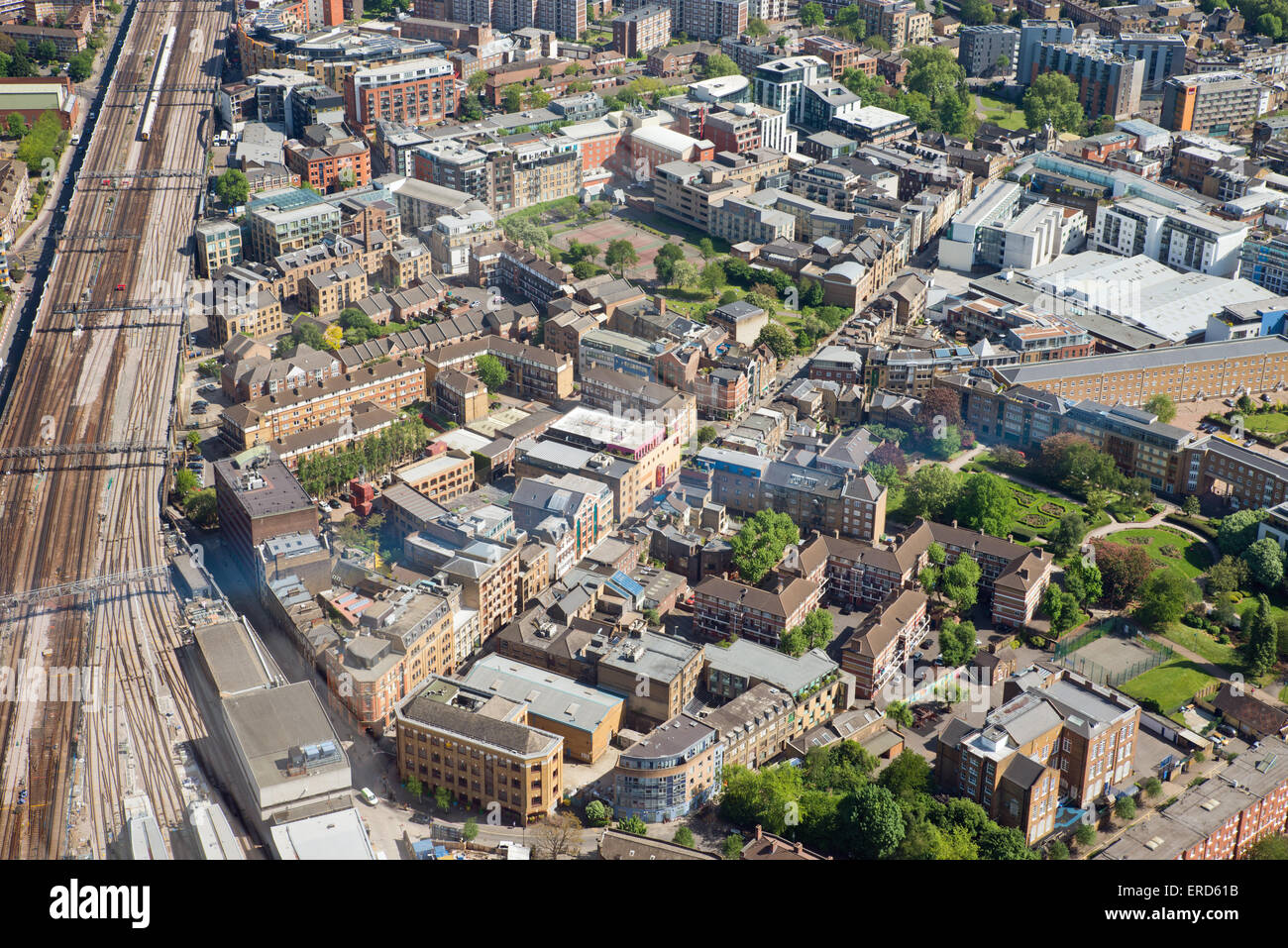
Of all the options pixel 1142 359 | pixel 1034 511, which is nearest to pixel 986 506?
pixel 1034 511

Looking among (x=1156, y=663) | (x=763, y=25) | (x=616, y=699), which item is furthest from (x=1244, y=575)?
(x=763, y=25)

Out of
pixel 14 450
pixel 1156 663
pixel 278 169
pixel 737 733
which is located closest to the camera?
pixel 737 733

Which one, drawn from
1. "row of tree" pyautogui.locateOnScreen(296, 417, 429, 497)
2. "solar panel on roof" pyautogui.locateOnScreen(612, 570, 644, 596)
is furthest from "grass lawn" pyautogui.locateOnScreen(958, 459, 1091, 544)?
"row of tree" pyautogui.locateOnScreen(296, 417, 429, 497)

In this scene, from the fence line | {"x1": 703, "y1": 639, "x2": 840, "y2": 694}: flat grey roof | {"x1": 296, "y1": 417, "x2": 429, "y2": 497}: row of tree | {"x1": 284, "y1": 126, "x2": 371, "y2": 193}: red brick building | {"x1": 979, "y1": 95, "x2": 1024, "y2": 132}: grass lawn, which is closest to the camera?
{"x1": 703, "y1": 639, "x2": 840, "y2": 694}: flat grey roof

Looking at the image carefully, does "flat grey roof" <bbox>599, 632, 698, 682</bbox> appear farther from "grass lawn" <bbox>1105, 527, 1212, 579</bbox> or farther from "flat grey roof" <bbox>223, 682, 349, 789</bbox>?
"grass lawn" <bbox>1105, 527, 1212, 579</bbox>

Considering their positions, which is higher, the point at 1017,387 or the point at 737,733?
the point at 1017,387

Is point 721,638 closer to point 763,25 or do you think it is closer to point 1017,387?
point 1017,387

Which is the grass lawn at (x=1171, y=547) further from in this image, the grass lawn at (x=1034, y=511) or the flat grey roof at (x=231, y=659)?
the flat grey roof at (x=231, y=659)
